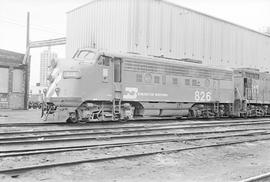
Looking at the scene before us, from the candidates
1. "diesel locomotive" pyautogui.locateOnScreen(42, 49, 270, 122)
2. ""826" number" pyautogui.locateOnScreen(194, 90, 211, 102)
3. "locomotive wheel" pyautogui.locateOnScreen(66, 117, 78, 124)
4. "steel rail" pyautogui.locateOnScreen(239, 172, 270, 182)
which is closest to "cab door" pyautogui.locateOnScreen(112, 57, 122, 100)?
"diesel locomotive" pyautogui.locateOnScreen(42, 49, 270, 122)

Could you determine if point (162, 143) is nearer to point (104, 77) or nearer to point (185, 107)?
point (104, 77)

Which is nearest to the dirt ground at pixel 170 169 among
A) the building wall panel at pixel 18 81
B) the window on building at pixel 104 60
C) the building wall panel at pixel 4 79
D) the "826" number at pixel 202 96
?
the window on building at pixel 104 60

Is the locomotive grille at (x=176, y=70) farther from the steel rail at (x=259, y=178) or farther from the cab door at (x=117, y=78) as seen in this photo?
the steel rail at (x=259, y=178)

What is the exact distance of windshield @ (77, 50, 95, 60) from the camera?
46.5 feet

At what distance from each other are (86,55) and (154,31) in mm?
Answer: 13440

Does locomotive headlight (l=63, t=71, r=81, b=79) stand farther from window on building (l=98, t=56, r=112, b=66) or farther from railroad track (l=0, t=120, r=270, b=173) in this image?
railroad track (l=0, t=120, r=270, b=173)

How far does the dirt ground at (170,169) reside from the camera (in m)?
5.80

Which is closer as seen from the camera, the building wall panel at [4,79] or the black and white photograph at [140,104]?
the black and white photograph at [140,104]

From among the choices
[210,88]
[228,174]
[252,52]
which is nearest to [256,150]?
[228,174]

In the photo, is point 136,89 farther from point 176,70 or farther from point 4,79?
point 4,79

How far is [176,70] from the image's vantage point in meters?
17.1

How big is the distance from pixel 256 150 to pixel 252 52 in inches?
1217

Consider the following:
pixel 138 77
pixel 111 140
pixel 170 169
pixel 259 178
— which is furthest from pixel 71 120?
pixel 259 178

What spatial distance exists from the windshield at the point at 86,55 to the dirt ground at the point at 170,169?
702 centimetres
